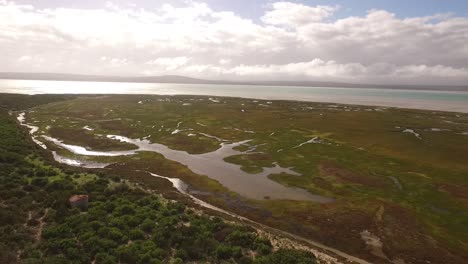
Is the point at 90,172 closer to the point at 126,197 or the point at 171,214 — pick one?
the point at 126,197

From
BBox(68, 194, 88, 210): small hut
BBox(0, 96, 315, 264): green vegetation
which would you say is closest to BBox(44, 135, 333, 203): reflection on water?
BBox(0, 96, 315, 264): green vegetation

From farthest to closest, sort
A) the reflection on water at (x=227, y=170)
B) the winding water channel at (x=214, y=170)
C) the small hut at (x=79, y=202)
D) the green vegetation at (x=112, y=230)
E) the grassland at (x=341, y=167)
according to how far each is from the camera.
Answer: the reflection on water at (x=227, y=170) < the grassland at (x=341, y=167) < the small hut at (x=79, y=202) < the winding water channel at (x=214, y=170) < the green vegetation at (x=112, y=230)

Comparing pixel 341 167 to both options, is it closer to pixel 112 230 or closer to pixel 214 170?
pixel 214 170

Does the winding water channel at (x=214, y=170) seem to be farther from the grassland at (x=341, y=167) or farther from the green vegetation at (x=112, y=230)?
the green vegetation at (x=112, y=230)

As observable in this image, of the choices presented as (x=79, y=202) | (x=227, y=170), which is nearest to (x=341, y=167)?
(x=227, y=170)

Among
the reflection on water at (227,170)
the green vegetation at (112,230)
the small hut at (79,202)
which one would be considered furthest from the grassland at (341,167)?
the small hut at (79,202)
